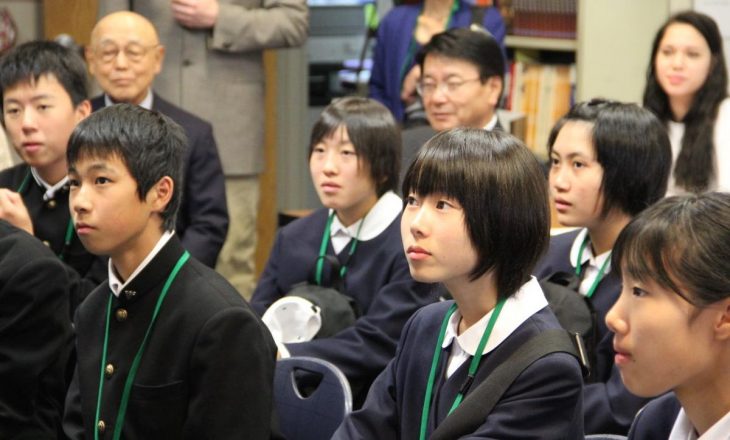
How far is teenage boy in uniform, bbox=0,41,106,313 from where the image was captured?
3.22 m

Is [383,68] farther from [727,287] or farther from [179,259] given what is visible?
[727,287]

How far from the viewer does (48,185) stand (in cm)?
328

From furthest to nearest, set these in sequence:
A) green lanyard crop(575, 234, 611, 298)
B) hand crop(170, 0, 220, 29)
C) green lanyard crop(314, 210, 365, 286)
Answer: hand crop(170, 0, 220, 29), green lanyard crop(314, 210, 365, 286), green lanyard crop(575, 234, 611, 298)

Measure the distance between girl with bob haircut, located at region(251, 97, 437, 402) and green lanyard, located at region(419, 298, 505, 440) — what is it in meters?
0.86

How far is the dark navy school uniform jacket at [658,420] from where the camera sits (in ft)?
5.93

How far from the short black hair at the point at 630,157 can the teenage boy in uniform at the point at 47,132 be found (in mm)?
1336

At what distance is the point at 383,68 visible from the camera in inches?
182

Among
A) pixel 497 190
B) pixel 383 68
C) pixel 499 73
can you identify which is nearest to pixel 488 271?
pixel 497 190

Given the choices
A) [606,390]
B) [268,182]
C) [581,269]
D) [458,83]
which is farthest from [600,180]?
[268,182]

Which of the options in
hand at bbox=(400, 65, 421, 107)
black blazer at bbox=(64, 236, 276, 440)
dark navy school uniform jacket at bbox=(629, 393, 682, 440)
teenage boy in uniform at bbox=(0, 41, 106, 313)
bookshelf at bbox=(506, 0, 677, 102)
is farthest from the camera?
bookshelf at bbox=(506, 0, 677, 102)

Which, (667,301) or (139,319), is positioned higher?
(667,301)

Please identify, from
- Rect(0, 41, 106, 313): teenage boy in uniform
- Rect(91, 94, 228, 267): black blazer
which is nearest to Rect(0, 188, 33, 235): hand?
Rect(0, 41, 106, 313): teenage boy in uniform

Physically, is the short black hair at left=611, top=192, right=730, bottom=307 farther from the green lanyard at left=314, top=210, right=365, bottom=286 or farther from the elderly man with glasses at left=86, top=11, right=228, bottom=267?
the elderly man with glasses at left=86, top=11, right=228, bottom=267

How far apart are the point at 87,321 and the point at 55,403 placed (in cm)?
49
